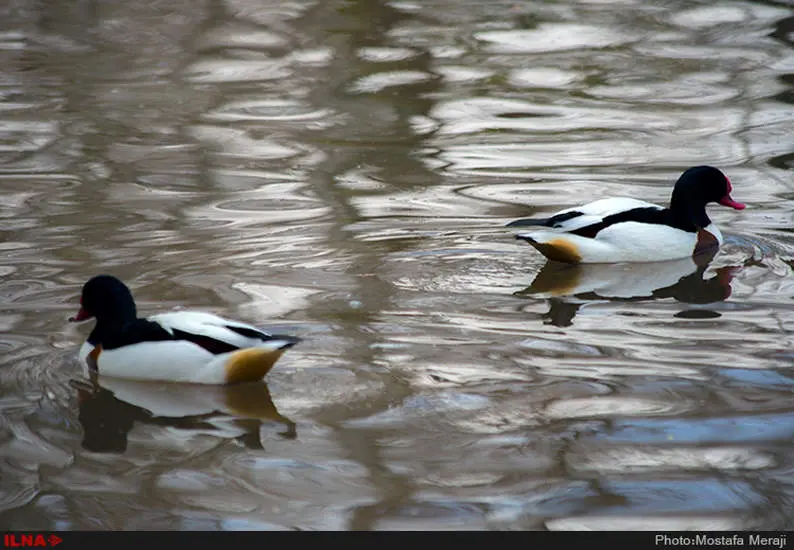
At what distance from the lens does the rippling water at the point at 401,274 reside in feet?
18.2

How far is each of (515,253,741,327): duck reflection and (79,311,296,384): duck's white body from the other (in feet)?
6.34

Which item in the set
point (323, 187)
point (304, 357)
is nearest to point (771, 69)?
point (323, 187)

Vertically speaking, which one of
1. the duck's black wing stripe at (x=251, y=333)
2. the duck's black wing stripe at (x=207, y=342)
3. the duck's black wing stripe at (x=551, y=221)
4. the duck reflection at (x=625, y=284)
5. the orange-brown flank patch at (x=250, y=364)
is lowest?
the duck reflection at (x=625, y=284)

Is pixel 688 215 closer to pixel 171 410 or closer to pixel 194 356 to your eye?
pixel 194 356

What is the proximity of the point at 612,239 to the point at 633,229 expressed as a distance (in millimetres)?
166

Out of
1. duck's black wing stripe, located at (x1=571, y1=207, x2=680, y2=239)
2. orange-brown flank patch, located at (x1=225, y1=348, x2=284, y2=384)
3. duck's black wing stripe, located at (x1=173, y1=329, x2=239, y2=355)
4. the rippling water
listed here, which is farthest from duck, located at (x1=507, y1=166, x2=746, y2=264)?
duck's black wing stripe, located at (x1=173, y1=329, x2=239, y2=355)

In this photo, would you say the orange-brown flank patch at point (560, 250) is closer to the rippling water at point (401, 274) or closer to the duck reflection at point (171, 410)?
the rippling water at point (401, 274)

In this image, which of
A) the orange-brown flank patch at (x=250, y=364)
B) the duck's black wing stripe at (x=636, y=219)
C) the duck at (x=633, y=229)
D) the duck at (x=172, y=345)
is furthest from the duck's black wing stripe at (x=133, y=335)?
the duck's black wing stripe at (x=636, y=219)

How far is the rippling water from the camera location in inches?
219

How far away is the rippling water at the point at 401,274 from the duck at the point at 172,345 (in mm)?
101

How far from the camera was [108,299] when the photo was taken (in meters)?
6.88
